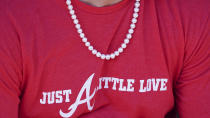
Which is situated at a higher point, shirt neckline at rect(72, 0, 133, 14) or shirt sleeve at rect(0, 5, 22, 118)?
shirt neckline at rect(72, 0, 133, 14)

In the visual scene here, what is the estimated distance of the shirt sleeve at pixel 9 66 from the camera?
2.95ft

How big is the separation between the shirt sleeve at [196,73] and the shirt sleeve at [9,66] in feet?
1.78

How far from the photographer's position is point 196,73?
1.04 m

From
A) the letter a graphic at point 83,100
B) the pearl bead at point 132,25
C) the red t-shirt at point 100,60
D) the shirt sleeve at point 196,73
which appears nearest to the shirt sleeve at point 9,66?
the red t-shirt at point 100,60

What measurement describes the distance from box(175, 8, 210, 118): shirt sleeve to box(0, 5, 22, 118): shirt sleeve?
543 millimetres

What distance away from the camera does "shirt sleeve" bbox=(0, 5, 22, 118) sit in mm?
899

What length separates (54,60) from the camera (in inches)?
37.2

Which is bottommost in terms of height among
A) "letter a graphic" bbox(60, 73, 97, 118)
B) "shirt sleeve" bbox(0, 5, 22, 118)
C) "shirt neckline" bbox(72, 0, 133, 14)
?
"letter a graphic" bbox(60, 73, 97, 118)

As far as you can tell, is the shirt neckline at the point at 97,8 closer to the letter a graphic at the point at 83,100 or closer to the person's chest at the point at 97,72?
the person's chest at the point at 97,72

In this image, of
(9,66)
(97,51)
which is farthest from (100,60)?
(9,66)

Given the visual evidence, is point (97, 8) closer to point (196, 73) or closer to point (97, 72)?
point (97, 72)

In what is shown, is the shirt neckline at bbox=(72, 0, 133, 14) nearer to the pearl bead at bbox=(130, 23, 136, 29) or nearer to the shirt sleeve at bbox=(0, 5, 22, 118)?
the pearl bead at bbox=(130, 23, 136, 29)

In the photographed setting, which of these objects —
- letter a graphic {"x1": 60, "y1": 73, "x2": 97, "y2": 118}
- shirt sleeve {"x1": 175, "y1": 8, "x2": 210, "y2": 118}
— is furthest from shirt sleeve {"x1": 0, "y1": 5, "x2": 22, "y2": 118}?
shirt sleeve {"x1": 175, "y1": 8, "x2": 210, "y2": 118}

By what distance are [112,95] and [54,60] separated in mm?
229
